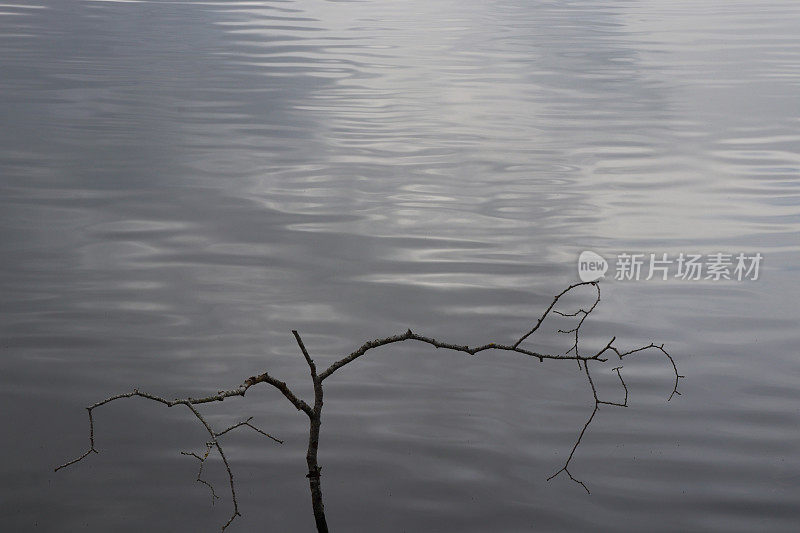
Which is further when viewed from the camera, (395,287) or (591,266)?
(591,266)

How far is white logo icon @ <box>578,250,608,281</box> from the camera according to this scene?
10.5ft

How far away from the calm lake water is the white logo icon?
3 centimetres

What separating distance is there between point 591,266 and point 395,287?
29.7 inches

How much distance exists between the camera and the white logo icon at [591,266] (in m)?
3.20

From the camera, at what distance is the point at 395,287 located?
120 inches

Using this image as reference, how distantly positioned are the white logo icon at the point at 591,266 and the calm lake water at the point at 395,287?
3 cm

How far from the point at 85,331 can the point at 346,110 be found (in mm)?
3010

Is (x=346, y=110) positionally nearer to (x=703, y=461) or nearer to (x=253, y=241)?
(x=253, y=241)

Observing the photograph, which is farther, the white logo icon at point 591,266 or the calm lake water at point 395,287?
the white logo icon at point 591,266

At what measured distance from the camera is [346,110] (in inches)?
213

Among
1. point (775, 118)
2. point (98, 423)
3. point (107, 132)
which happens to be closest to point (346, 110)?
point (107, 132)
